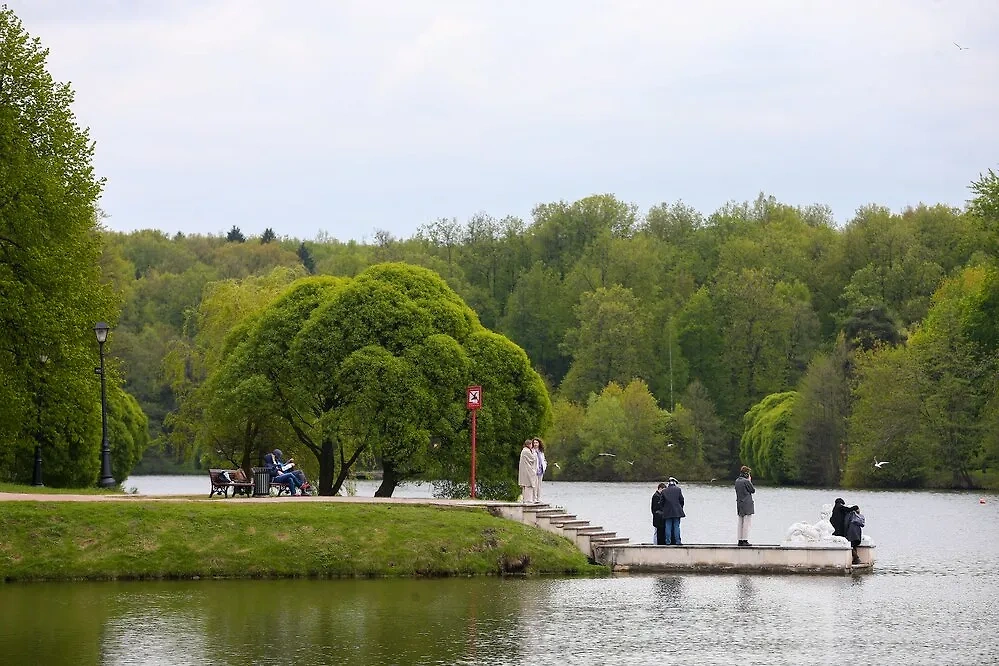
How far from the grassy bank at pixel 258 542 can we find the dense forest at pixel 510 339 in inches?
378

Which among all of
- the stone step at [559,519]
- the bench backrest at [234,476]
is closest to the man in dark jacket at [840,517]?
the stone step at [559,519]

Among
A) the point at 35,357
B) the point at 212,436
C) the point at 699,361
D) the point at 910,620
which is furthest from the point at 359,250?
the point at 910,620

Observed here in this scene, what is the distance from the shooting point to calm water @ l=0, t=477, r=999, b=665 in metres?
21.9

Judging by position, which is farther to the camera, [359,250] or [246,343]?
[359,250]

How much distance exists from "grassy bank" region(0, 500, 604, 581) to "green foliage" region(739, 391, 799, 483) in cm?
7541

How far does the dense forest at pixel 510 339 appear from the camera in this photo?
42.7 meters

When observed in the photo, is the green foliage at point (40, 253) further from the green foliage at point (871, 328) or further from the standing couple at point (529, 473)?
the green foliage at point (871, 328)

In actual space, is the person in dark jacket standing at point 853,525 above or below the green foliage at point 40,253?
below

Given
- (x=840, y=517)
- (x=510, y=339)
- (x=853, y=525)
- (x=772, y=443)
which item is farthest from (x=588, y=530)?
(x=772, y=443)

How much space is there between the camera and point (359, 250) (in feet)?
511

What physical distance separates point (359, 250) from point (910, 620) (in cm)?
13174

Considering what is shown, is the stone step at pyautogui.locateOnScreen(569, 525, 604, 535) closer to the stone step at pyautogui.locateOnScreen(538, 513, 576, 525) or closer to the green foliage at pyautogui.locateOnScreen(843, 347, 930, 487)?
the stone step at pyautogui.locateOnScreen(538, 513, 576, 525)

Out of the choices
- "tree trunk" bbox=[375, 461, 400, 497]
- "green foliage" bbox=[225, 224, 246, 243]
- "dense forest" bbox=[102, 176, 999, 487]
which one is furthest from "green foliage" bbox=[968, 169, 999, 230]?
"green foliage" bbox=[225, 224, 246, 243]

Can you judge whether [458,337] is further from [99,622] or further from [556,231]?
[556,231]
